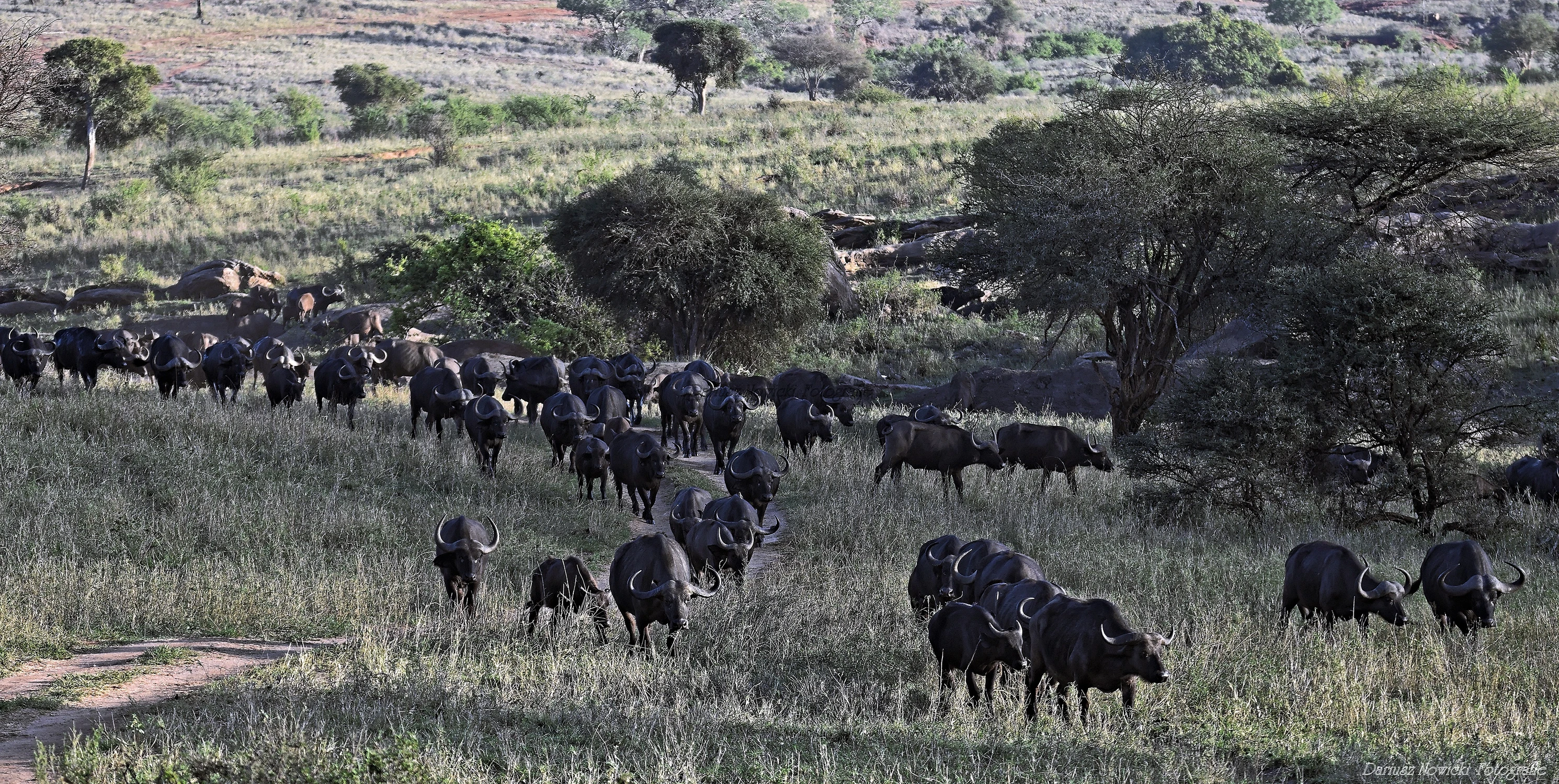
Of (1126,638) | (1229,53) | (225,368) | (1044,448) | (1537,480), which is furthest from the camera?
(1229,53)

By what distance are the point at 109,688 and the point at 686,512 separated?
5.44 m

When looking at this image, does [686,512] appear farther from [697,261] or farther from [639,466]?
[697,261]

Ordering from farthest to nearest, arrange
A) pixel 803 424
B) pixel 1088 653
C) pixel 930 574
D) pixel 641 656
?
pixel 803 424 → pixel 930 574 → pixel 641 656 → pixel 1088 653

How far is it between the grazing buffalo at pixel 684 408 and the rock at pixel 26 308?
26003mm

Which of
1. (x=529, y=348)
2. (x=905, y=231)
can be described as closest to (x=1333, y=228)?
(x=529, y=348)

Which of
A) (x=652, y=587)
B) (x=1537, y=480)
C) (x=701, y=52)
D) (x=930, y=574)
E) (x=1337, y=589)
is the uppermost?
(x=701, y=52)

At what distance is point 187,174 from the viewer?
5088cm

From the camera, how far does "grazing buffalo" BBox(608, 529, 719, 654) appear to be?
31.1 feet

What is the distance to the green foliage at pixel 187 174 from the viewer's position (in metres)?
50.5

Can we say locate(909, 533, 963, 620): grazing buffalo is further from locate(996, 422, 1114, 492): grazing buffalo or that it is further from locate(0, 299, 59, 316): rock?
locate(0, 299, 59, 316): rock

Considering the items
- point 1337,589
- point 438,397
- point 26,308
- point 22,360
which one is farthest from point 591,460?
point 26,308

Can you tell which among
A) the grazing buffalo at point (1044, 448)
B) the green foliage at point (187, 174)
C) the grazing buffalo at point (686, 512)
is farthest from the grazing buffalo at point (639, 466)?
the green foliage at point (187, 174)

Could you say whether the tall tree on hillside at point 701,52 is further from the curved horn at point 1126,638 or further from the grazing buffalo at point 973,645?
the curved horn at point 1126,638

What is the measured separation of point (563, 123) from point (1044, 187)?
48581mm
